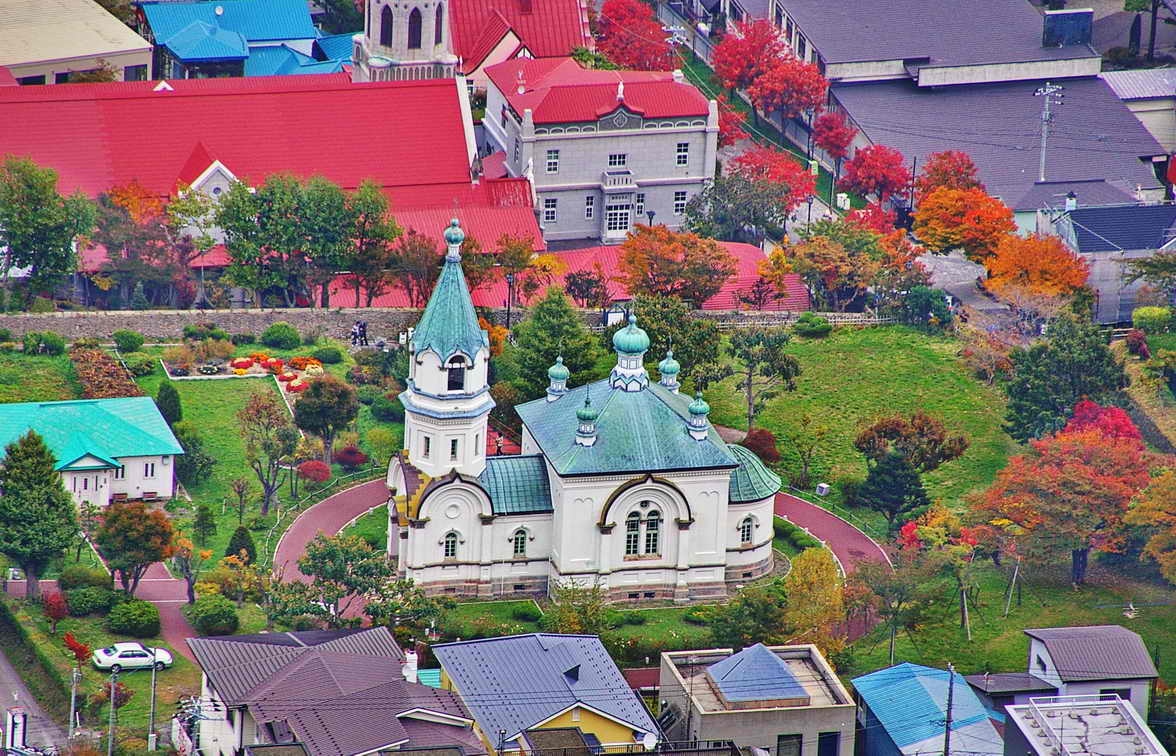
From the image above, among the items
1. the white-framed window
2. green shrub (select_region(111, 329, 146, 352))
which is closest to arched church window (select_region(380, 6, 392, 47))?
the white-framed window

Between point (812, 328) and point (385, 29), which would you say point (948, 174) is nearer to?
point (812, 328)

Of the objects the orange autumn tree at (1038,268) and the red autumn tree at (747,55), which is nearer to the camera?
the orange autumn tree at (1038,268)

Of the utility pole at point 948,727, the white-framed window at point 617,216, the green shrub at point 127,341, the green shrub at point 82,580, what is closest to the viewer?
the utility pole at point 948,727

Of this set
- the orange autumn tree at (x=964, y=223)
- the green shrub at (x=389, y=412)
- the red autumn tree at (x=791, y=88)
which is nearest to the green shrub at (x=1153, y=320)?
the orange autumn tree at (x=964, y=223)

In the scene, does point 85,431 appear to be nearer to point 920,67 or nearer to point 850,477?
point 850,477

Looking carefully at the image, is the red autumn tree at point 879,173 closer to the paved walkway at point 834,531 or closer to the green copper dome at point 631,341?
the paved walkway at point 834,531

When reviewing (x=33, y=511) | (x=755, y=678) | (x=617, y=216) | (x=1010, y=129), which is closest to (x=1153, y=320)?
(x=1010, y=129)
